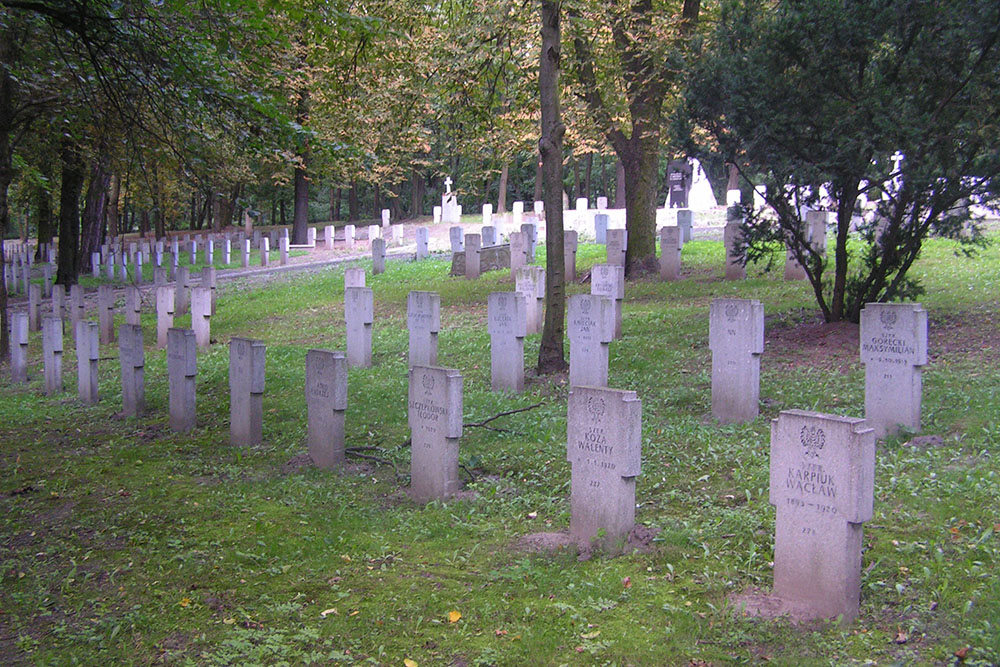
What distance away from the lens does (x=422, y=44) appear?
15.6 meters

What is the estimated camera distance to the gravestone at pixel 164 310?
18.5 meters

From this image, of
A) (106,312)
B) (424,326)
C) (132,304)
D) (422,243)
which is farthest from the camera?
(422,243)

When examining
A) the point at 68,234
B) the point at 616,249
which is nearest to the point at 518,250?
the point at 616,249

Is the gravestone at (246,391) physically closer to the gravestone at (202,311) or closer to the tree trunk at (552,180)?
the tree trunk at (552,180)

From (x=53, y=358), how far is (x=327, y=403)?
781cm

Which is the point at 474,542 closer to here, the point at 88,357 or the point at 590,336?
the point at 590,336

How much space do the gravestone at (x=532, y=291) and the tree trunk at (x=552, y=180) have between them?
3149 millimetres

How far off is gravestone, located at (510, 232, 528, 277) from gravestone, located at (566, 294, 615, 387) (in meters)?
11.4

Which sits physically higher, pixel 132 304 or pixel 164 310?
pixel 132 304

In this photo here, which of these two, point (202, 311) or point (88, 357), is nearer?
point (88, 357)

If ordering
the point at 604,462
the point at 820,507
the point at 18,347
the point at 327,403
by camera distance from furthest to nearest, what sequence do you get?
the point at 18,347 < the point at 327,403 < the point at 604,462 < the point at 820,507

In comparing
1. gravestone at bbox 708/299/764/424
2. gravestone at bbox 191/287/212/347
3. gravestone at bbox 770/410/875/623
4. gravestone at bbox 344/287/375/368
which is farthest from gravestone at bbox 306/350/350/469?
gravestone at bbox 191/287/212/347

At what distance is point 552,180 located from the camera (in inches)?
463

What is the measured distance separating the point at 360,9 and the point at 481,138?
4275 millimetres
